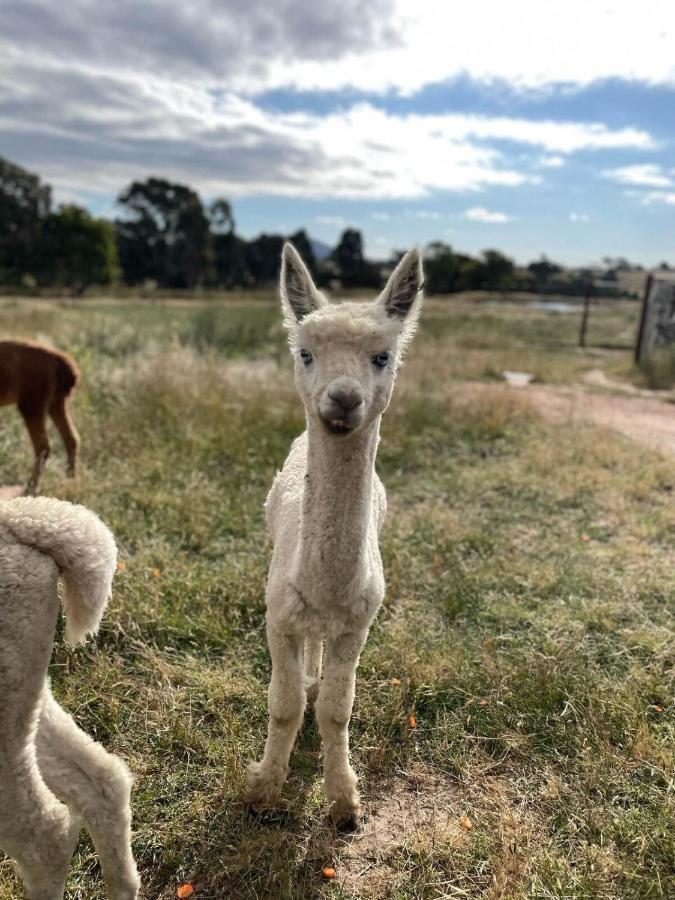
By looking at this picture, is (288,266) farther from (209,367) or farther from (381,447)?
(209,367)

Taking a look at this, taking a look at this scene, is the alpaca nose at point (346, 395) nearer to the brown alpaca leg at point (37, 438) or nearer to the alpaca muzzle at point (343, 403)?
the alpaca muzzle at point (343, 403)

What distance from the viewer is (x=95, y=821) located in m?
1.96

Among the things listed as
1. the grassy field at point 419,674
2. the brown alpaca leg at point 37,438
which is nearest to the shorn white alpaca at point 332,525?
the grassy field at point 419,674

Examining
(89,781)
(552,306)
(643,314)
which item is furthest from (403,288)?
(552,306)

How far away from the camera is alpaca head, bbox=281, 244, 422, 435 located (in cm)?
210

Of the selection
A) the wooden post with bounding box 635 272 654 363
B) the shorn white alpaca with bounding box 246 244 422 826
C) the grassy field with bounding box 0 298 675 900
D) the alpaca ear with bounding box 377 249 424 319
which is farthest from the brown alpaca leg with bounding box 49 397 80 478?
the wooden post with bounding box 635 272 654 363

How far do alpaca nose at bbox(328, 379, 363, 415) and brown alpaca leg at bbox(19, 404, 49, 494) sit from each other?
4441 mm

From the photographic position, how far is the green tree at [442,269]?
173 feet

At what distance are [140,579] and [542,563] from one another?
3.04m

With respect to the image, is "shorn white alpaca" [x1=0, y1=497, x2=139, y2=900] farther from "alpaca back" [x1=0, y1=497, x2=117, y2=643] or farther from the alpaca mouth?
the alpaca mouth

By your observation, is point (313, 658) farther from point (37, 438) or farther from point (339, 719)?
point (37, 438)

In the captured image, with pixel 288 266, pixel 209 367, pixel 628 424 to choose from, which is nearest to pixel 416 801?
pixel 288 266

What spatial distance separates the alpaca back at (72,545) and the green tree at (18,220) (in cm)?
4580

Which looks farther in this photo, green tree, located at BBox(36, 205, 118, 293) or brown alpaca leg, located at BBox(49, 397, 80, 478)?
green tree, located at BBox(36, 205, 118, 293)
